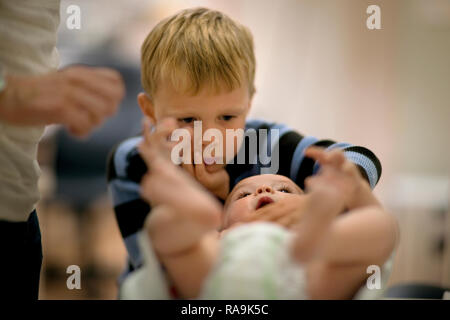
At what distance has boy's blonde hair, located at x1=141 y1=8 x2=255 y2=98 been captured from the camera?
2.13ft

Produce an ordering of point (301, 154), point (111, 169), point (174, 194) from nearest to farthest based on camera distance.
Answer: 1. point (174, 194)
2. point (301, 154)
3. point (111, 169)

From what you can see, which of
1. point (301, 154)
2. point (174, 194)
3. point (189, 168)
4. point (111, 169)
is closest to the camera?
point (174, 194)

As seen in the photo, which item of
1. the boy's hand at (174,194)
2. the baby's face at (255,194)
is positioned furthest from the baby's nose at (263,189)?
the boy's hand at (174,194)

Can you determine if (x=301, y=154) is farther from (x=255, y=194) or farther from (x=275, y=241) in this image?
(x=275, y=241)

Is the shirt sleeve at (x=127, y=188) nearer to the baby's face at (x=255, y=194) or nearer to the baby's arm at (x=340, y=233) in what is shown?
the baby's face at (x=255, y=194)

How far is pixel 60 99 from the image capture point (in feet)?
1.50

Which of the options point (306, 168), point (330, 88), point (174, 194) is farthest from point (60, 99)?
point (330, 88)

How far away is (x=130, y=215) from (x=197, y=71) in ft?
0.78

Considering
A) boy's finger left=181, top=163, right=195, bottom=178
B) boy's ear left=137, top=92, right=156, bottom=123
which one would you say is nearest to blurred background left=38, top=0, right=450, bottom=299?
boy's ear left=137, top=92, right=156, bottom=123

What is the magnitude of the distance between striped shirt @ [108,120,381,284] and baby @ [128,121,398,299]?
0.14m

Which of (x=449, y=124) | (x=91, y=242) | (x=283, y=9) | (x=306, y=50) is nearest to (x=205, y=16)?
(x=283, y=9)

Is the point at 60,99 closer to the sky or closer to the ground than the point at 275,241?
closer to the sky

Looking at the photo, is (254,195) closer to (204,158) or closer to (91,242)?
(204,158)

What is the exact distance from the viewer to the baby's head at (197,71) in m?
0.64
